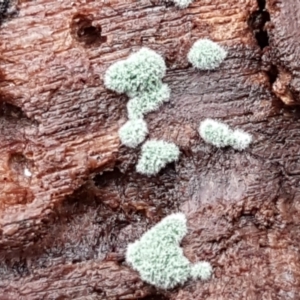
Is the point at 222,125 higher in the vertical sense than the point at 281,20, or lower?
lower

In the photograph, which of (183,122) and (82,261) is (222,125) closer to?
(183,122)

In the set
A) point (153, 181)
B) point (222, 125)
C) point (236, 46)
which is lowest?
point (153, 181)

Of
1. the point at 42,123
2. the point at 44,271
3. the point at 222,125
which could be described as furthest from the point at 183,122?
the point at 44,271
